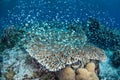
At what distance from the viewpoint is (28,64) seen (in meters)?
7.51

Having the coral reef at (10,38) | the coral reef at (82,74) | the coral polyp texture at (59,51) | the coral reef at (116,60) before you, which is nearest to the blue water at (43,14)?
the coral reef at (10,38)

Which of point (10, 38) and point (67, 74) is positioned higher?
point (10, 38)

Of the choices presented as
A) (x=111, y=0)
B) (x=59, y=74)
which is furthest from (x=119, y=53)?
(x=111, y=0)

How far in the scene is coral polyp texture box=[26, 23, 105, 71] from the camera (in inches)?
267

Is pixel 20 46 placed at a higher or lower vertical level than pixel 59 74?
higher

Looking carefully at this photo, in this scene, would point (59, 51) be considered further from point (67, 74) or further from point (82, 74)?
point (82, 74)

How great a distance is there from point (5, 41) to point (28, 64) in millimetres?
3194

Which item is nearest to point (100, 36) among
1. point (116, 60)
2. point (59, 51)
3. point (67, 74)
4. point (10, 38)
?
point (116, 60)

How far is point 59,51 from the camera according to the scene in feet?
23.5

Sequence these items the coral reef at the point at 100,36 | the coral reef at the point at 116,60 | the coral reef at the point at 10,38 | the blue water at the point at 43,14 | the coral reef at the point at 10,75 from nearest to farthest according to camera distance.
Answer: the coral reef at the point at 10,75 < the coral reef at the point at 10,38 < the coral reef at the point at 116,60 < the coral reef at the point at 100,36 < the blue water at the point at 43,14

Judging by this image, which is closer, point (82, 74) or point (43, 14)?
point (82, 74)

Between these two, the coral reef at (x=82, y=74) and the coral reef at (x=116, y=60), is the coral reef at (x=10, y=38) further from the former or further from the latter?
the coral reef at (x=116, y=60)

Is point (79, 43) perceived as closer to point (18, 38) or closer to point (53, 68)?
point (53, 68)

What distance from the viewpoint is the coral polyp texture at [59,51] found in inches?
267
